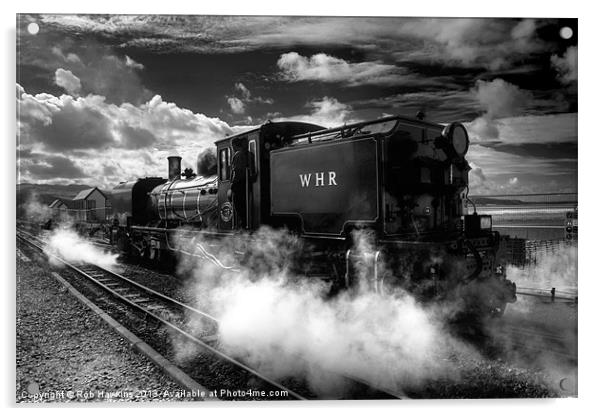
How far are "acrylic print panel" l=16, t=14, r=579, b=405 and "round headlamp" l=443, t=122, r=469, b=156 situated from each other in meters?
0.03

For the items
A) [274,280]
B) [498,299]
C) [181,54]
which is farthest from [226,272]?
[498,299]

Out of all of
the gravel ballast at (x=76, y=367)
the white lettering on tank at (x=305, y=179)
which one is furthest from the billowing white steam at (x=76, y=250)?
the white lettering on tank at (x=305, y=179)

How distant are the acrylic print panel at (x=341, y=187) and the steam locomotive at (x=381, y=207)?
26mm

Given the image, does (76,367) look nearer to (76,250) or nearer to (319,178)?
(319,178)

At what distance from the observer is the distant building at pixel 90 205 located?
7.26m

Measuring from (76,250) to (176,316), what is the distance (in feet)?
22.8

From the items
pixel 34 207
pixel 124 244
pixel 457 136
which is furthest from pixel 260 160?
pixel 124 244

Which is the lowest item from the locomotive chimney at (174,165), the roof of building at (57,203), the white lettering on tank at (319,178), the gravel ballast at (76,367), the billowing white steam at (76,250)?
the gravel ballast at (76,367)

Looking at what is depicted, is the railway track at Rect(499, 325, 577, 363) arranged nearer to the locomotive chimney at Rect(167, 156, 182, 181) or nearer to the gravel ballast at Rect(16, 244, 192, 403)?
the gravel ballast at Rect(16, 244, 192, 403)

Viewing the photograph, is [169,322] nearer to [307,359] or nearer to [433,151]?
[307,359]

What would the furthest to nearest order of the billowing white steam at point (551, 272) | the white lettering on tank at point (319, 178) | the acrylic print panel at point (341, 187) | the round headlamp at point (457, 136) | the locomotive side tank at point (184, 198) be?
the locomotive side tank at point (184, 198)
the white lettering on tank at point (319, 178)
the billowing white steam at point (551, 272)
the round headlamp at point (457, 136)
the acrylic print panel at point (341, 187)

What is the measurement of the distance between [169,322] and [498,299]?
402 centimetres

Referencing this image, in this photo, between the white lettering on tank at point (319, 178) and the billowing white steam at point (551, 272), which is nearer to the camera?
the billowing white steam at point (551, 272)

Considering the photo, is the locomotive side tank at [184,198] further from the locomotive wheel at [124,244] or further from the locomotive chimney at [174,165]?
the locomotive wheel at [124,244]
